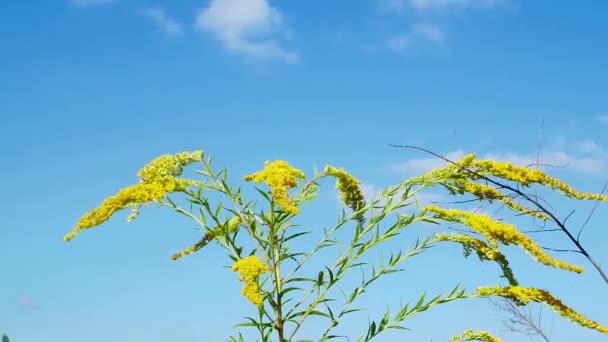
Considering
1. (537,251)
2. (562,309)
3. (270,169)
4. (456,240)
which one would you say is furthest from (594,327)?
(270,169)

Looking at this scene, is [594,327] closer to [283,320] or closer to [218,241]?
[283,320]

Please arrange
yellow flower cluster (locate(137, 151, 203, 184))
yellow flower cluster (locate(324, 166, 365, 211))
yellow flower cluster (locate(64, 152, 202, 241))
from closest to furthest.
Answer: yellow flower cluster (locate(64, 152, 202, 241))
yellow flower cluster (locate(137, 151, 203, 184))
yellow flower cluster (locate(324, 166, 365, 211))

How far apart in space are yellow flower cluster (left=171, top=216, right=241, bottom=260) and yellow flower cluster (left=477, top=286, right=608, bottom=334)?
183 cm

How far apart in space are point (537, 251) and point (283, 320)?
1.75m

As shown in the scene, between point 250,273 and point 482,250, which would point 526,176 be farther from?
point 250,273

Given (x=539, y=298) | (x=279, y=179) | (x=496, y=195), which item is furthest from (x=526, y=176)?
(x=279, y=179)

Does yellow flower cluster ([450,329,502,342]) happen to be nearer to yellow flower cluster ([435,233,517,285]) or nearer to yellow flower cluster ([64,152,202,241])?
yellow flower cluster ([435,233,517,285])

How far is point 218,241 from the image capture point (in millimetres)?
5207

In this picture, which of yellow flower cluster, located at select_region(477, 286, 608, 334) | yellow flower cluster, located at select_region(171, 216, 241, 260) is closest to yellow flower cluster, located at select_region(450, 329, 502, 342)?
yellow flower cluster, located at select_region(477, 286, 608, 334)

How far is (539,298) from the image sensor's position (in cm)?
502

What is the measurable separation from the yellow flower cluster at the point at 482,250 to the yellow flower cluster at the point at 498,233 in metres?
0.08

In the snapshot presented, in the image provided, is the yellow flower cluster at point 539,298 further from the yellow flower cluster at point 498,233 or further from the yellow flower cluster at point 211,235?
the yellow flower cluster at point 211,235

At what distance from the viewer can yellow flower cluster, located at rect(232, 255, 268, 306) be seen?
4328 millimetres

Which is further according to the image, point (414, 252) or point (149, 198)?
point (414, 252)
